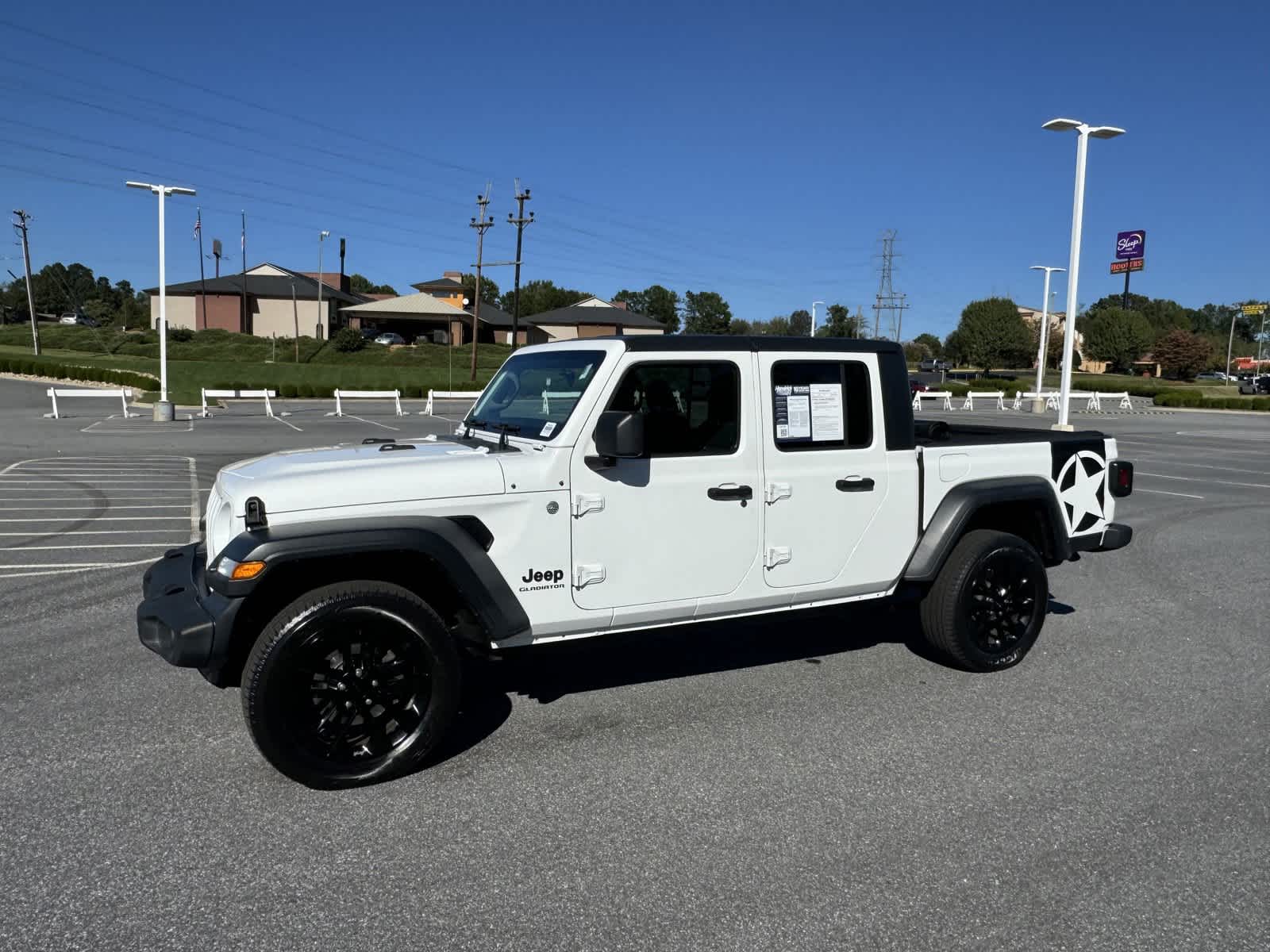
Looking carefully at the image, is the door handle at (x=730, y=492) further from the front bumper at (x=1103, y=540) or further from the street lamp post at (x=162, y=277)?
the street lamp post at (x=162, y=277)

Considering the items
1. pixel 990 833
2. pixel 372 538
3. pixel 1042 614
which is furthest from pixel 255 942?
pixel 1042 614

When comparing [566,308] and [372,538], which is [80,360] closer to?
[566,308]

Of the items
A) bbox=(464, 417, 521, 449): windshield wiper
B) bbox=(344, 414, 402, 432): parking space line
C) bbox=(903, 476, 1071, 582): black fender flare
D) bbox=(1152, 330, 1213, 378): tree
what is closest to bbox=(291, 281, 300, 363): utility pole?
bbox=(344, 414, 402, 432): parking space line

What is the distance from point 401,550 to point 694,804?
1.61 metres

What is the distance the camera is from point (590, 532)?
450cm

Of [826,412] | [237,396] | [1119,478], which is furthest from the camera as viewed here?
[237,396]

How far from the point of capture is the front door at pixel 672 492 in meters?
4.52

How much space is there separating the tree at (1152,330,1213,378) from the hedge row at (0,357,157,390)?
9416cm

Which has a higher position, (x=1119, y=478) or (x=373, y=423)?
(x=1119, y=478)

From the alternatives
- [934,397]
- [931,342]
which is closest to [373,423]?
[934,397]

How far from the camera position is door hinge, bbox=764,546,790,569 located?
4.98 m

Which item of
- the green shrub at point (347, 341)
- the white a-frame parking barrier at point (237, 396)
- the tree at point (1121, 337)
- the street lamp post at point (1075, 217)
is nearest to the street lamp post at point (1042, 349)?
the street lamp post at point (1075, 217)

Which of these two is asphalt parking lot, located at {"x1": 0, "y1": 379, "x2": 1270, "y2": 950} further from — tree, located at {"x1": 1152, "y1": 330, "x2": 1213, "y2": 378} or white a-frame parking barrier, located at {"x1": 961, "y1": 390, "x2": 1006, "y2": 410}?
tree, located at {"x1": 1152, "y1": 330, "x2": 1213, "y2": 378}

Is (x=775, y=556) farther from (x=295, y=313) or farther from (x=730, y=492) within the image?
(x=295, y=313)
